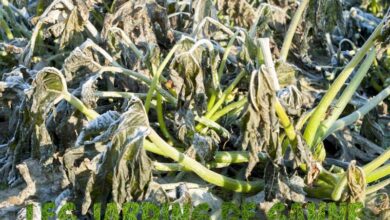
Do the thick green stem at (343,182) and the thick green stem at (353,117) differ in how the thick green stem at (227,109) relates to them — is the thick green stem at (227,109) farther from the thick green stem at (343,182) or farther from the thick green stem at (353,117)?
the thick green stem at (343,182)

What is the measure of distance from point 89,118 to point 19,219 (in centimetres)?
43

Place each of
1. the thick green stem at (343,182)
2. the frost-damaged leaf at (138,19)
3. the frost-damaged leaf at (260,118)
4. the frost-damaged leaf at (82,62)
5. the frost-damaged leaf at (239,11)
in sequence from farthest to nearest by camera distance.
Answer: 1. the frost-damaged leaf at (239,11)
2. the frost-damaged leaf at (138,19)
3. the frost-damaged leaf at (82,62)
4. the thick green stem at (343,182)
5. the frost-damaged leaf at (260,118)

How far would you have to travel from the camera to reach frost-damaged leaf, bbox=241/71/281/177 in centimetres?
165

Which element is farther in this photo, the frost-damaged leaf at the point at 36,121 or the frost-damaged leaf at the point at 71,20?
the frost-damaged leaf at the point at 71,20

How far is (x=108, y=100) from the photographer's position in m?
2.60

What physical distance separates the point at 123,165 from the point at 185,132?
16.5 inches

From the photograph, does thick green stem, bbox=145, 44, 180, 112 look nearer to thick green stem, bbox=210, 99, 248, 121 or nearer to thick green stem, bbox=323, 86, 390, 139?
thick green stem, bbox=210, 99, 248, 121

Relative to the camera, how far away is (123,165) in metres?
1.68

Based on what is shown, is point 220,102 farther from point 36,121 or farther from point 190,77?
point 36,121

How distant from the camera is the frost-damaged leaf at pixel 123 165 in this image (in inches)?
65.8

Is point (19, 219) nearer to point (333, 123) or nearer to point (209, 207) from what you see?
point (209, 207)

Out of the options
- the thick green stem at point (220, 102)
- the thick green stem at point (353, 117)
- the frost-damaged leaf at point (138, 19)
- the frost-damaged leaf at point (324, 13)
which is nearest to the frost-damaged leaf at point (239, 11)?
the frost-damaged leaf at point (138, 19)

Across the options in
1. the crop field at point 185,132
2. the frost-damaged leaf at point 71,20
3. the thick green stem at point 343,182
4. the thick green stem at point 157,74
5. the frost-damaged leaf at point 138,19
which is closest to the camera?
the crop field at point 185,132

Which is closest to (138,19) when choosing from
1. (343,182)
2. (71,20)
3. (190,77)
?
(71,20)
